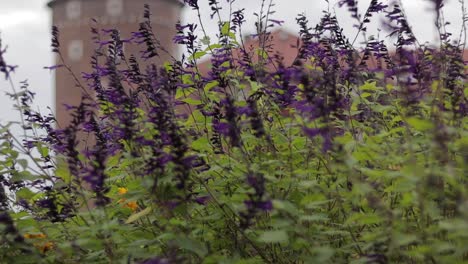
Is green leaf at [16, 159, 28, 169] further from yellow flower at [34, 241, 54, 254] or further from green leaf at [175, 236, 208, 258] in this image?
green leaf at [175, 236, 208, 258]

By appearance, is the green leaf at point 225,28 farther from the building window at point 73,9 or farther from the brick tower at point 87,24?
the building window at point 73,9

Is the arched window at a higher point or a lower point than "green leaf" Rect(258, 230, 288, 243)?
higher

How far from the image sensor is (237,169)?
3.53 meters

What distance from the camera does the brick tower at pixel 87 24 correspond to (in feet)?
127

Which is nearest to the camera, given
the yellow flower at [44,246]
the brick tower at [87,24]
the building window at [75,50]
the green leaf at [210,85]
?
the yellow flower at [44,246]

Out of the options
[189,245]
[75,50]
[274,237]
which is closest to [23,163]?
[189,245]

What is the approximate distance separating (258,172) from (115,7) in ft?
121

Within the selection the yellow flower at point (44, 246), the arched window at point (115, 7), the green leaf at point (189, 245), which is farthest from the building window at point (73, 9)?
the green leaf at point (189, 245)

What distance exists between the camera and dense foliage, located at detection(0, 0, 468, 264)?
2916 millimetres

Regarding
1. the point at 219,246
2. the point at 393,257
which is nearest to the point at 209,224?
the point at 219,246

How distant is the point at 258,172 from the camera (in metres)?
3.25

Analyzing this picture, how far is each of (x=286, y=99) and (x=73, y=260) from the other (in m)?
1.50

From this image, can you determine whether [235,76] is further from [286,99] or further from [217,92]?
[286,99]

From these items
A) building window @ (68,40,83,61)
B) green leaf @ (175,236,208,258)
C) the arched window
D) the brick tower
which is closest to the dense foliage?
green leaf @ (175,236,208,258)
